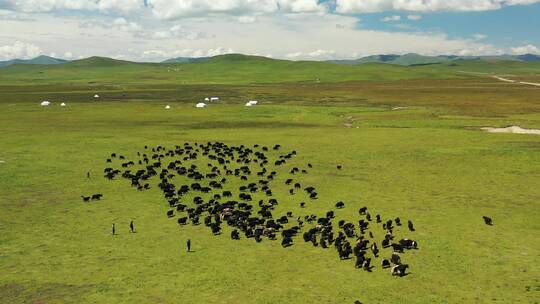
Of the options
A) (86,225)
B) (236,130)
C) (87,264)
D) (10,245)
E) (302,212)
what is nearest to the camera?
(87,264)

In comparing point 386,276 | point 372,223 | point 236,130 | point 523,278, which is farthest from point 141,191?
point 236,130

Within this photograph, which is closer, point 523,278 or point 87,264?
point 523,278

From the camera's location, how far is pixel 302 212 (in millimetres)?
32250

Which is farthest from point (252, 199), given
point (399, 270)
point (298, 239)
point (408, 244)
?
point (399, 270)

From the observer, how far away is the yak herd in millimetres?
25734

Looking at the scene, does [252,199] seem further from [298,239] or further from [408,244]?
[408,244]

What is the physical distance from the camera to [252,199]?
3541cm

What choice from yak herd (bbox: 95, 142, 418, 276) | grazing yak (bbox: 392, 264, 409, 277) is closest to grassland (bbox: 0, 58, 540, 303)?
grazing yak (bbox: 392, 264, 409, 277)

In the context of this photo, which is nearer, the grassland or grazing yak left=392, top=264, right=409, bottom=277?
the grassland

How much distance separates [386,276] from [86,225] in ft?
58.0

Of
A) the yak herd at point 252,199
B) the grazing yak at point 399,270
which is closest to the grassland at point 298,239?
the grazing yak at point 399,270

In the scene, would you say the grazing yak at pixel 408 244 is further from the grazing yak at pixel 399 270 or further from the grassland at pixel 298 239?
the grazing yak at pixel 399 270

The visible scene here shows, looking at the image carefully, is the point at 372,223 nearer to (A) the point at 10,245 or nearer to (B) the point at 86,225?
(B) the point at 86,225

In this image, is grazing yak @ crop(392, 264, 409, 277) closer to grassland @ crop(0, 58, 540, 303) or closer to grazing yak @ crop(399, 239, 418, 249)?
grassland @ crop(0, 58, 540, 303)
